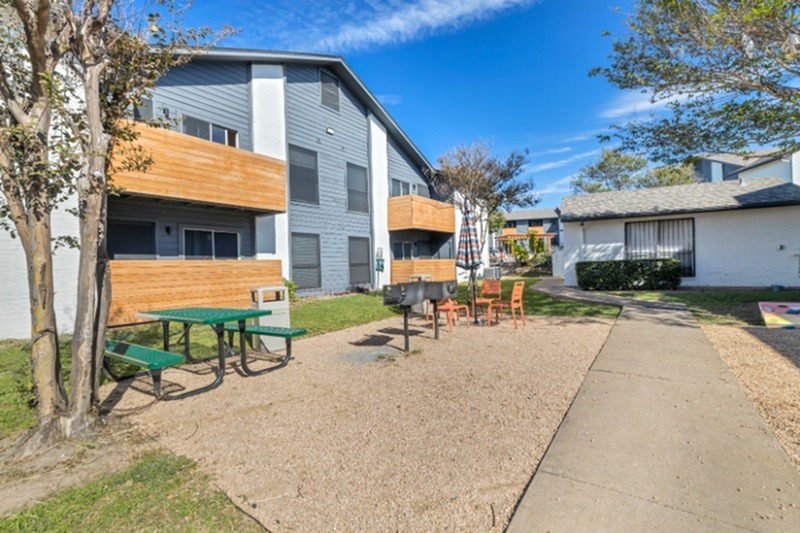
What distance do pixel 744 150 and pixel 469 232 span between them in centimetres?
833

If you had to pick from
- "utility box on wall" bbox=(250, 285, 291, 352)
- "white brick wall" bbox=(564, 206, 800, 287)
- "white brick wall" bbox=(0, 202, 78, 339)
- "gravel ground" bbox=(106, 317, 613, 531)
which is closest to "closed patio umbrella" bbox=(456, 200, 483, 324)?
"gravel ground" bbox=(106, 317, 613, 531)

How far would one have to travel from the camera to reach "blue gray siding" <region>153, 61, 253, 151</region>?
1183cm

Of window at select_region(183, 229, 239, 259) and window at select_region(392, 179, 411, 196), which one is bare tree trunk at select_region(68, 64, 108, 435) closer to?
window at select_region(183, 229, 239, 259)

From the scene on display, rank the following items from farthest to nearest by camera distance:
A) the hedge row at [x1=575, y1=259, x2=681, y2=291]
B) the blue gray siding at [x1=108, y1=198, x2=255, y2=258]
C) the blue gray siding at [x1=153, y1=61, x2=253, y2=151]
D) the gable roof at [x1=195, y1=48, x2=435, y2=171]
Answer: the hedge row at [x1=575, y1=259, x2=681, y2=291]
the gable roof at [x1=195, y1=48, x2=435, y2=171]
the blue gray siding at [x1=153, y1=61, x2=253, y2=151]
the blue gray siding at [x1=108, y1=198, x2=255, y2=258]

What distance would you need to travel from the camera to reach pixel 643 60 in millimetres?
10195

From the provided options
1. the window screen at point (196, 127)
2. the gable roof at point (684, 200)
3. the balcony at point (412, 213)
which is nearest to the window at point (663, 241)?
the gable roof at point (684, 200)

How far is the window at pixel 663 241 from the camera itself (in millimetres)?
16875

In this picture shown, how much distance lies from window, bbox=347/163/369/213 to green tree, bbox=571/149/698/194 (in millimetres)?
33886

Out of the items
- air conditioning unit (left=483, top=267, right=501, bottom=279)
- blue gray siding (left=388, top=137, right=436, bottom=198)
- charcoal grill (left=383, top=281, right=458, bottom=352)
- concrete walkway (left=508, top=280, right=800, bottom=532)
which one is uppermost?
blue gray siding (left=388, top=137, right=436, bottom=198)

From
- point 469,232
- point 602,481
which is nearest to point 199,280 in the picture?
point 469,232

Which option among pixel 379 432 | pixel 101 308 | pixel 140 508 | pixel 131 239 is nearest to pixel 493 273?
pixel 131 239

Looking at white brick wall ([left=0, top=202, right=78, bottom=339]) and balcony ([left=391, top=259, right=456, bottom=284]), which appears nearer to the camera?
white brick wall ([left=0, top=202, right=78, bottom=339])

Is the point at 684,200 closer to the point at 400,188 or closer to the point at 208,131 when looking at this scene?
the point at 400,188

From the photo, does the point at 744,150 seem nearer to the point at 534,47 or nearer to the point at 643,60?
the point at 643,60
